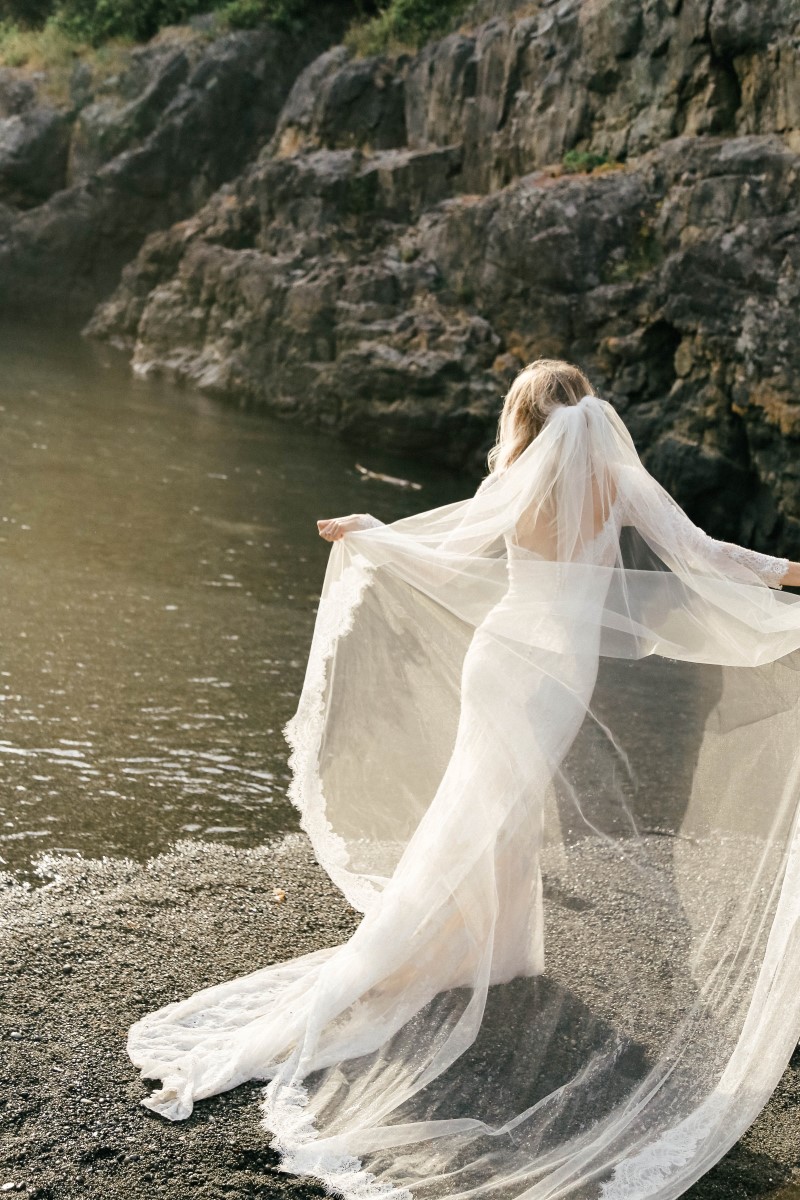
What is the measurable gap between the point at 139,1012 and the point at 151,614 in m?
4.68

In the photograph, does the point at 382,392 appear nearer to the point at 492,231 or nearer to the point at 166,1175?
the point at 492,231

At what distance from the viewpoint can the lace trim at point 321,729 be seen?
13.9 feet

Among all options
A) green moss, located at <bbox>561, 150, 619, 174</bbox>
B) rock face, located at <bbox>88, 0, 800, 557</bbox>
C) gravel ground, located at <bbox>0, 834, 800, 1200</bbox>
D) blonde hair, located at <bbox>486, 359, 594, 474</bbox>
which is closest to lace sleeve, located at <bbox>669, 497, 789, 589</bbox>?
blonde hair, located at <bbox>486, 359, 594, 474</bbox>

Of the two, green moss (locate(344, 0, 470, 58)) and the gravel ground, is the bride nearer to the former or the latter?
the gravel ground

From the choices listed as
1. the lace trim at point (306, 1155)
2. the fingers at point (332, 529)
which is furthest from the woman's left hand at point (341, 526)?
the lace trim at point (306, 1155)

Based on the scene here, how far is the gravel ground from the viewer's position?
2.99 m

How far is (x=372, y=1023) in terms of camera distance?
350 centimetres

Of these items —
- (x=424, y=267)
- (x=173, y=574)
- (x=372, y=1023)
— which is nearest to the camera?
(x=372, y=1023)

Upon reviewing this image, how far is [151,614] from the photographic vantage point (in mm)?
8148

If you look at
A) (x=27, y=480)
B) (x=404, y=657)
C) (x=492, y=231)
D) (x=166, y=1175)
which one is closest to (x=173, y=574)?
(x=27, y=480)

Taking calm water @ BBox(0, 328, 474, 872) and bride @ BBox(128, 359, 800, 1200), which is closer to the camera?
bride @ BBox(128, 359, 800, 1200)

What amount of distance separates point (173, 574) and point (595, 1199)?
6887 millimetres

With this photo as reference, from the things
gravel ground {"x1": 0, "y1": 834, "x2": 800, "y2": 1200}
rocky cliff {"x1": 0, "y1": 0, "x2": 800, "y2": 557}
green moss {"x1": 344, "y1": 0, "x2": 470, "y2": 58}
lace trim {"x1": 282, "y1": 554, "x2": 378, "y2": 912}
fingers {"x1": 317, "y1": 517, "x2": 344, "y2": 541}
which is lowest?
gravel ground {"x1": 0, "y1": 834, "x2": 800, "y2": 1200}

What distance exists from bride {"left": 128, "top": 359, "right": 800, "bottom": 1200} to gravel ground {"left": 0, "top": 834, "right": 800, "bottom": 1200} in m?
0.11
